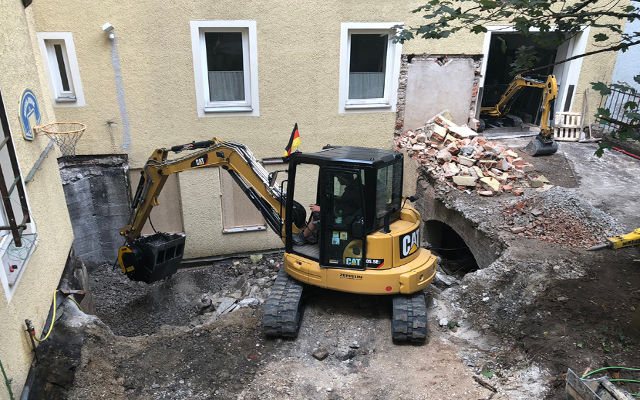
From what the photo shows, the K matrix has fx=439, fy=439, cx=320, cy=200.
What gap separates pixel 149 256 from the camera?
673 centimetres

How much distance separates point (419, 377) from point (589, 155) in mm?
8174

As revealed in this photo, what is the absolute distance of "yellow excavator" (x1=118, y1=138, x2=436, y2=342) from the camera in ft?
16.9

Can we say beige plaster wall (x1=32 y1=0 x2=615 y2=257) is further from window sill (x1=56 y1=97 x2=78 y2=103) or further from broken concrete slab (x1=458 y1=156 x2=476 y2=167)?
broken concrete slab (x1=458 y1=156 x2=476 y2=167)

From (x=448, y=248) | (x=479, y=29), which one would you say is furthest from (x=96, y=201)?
(x=479, y=29)

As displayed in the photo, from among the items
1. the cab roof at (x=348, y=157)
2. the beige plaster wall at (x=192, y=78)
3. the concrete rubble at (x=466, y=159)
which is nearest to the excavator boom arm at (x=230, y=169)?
the cab roof at (x=348, y=157)

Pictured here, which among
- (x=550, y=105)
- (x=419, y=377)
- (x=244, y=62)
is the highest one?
(x=244, y=62)

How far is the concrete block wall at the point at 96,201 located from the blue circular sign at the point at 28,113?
3.74 m

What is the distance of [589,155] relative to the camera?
10.3 meters

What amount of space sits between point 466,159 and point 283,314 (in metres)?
5.59

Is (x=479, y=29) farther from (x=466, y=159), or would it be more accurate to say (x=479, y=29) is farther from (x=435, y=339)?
(x=466, y=159)

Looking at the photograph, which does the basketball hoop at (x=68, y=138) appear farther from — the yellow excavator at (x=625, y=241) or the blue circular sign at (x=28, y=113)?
the yellow excavator at (x=625, y=241)

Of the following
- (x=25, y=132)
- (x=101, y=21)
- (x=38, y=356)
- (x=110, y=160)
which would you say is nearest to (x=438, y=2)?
(x=25, y=132)

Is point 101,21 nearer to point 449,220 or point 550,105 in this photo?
point 449,220

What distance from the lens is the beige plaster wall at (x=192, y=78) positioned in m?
7.86
